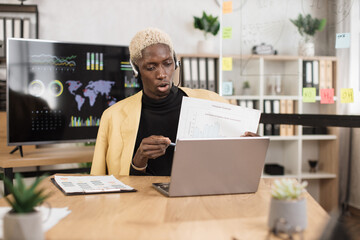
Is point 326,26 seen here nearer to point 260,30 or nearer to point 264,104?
point 260,30

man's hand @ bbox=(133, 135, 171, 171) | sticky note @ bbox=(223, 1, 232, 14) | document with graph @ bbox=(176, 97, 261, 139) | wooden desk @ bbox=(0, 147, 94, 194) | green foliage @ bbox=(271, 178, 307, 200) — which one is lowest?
wooden desk @ bbox=(0, 147, 94, 194)

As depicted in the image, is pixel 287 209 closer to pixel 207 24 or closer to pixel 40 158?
pixel 40 158

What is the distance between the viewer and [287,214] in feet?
2.87

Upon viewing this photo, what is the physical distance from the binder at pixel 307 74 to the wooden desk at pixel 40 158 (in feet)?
5.19

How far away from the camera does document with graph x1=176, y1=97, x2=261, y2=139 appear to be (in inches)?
51.7

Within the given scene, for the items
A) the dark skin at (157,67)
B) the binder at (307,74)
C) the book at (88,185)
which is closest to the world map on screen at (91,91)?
the dark skin at (157,67)

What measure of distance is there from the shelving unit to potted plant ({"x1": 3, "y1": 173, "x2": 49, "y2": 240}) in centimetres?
240

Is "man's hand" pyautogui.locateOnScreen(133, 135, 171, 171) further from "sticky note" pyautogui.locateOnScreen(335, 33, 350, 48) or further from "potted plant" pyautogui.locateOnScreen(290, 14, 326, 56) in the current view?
"potted plant" pyautogui.locateOnScreen(290, 14, 326, 56)

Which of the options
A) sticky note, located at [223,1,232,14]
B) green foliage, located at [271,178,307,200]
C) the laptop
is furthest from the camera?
sticky note, located at [223,1,232,14]

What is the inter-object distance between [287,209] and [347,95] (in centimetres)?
152

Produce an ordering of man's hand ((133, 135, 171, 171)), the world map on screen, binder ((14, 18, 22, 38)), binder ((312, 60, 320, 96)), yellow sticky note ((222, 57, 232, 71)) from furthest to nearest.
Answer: binder ((14, 18, 22, 38)) → yellow sticky note ((222, 57, 232, 71)) → the world map on screen → binder ((312, 60, 320, 96)) → man's hand ((133, 135, 171, 171))

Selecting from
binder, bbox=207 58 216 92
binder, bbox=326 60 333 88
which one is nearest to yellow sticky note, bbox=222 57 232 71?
binder, bbox=207 58 216 92

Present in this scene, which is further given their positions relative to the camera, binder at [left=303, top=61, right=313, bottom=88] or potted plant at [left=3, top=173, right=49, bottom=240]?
binder at [left=303, top=61, right=313, bottom=88]

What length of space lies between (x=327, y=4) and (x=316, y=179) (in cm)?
218
